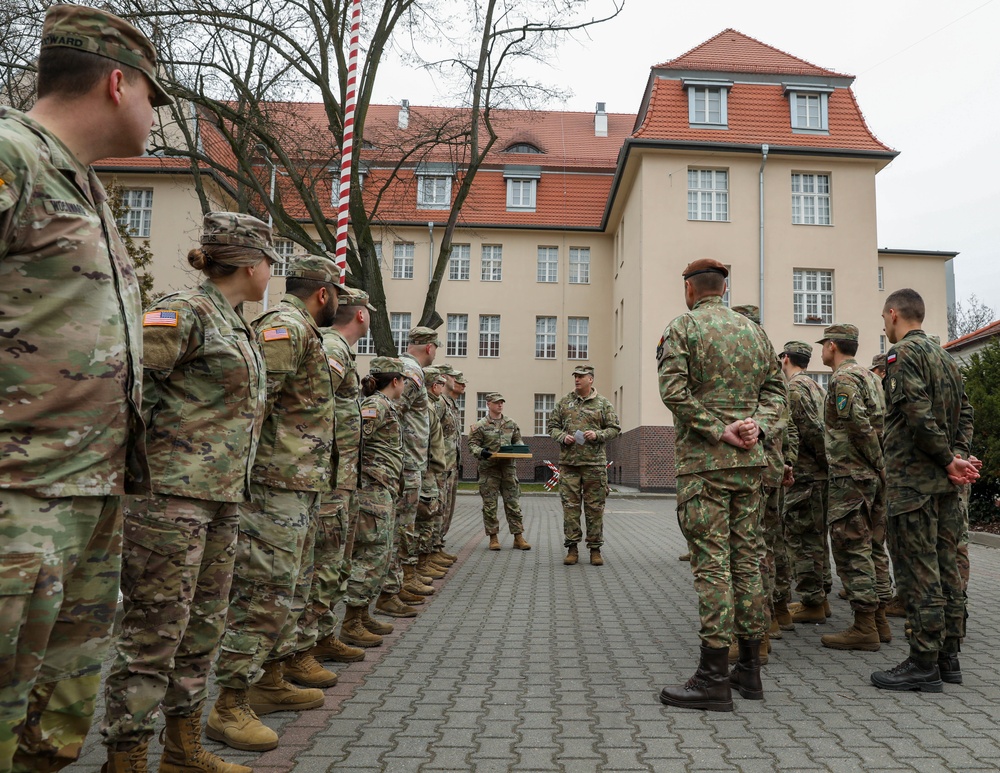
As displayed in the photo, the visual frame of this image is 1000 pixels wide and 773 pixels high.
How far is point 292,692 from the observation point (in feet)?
14.3

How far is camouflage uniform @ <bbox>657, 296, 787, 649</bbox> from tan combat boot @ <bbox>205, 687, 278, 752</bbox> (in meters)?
2.29

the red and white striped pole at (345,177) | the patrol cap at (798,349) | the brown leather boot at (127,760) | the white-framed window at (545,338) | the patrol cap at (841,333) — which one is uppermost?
the white-framed window at (545,338)

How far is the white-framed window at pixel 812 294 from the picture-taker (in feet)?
94.9

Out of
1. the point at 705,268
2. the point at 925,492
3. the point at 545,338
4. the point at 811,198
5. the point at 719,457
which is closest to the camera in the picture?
the point at 719,457

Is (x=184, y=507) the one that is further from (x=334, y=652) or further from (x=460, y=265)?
(x=460, y=265)

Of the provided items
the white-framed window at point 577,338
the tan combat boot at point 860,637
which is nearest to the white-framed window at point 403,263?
the white-framed window at point 577,338

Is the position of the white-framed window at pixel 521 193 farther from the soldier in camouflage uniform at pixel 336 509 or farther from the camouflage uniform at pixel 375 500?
the soldier in camouflage uniform at pixel 336 509

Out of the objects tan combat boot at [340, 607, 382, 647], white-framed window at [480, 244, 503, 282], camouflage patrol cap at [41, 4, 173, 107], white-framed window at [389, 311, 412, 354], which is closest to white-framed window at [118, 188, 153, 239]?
white-framed window at [389, 311, 412, 354]

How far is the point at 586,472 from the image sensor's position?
1050cm

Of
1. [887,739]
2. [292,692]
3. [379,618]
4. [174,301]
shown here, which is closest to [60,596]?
[174,301]

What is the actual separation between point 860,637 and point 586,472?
16.0 feet

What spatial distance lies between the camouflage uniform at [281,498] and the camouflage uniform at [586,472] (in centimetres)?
639

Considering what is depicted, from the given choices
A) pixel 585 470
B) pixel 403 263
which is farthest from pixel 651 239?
pixel 585 470

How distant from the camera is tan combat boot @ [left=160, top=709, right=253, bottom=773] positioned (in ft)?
10.8
